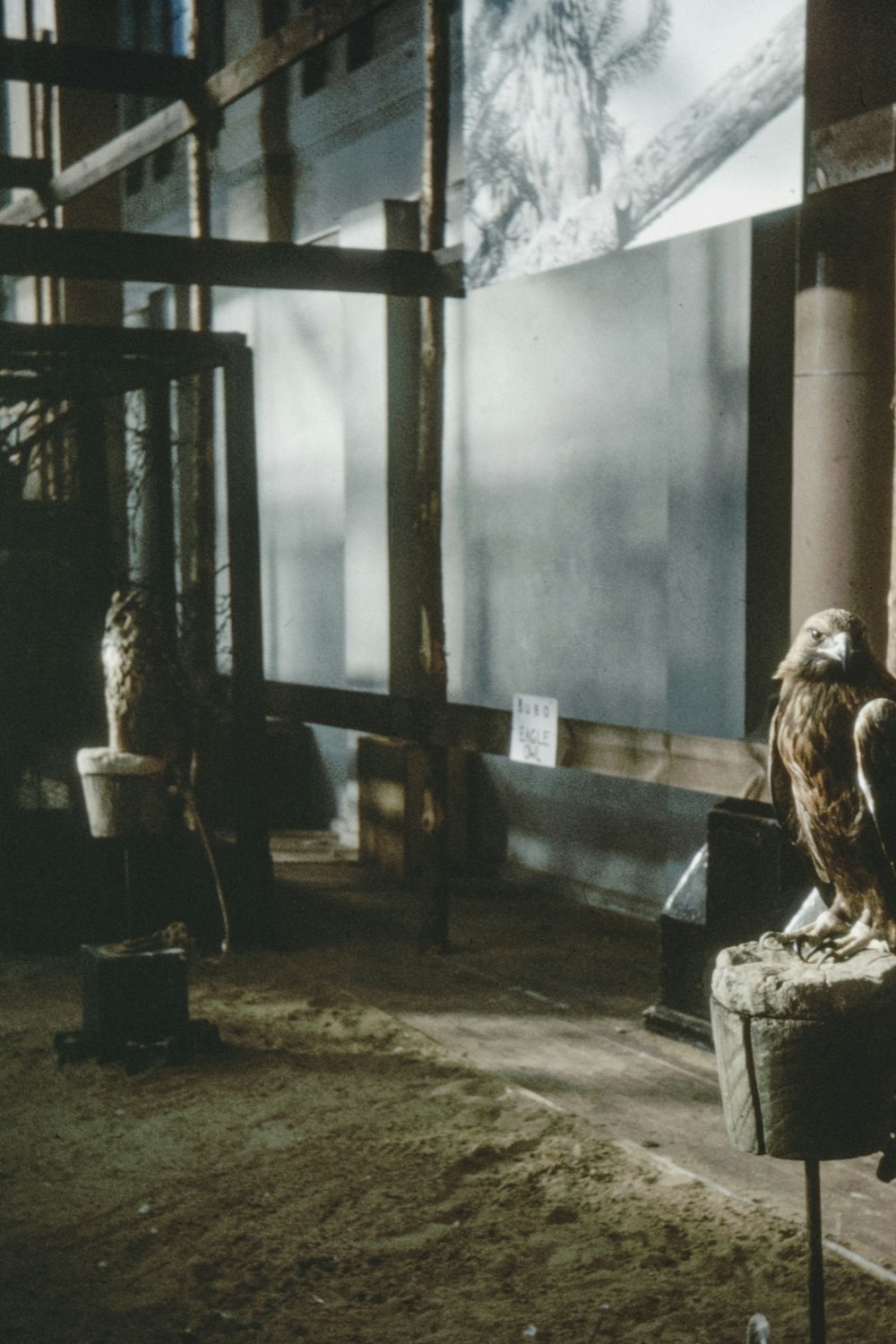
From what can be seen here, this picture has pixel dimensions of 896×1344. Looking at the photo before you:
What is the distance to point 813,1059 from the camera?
2334 mm

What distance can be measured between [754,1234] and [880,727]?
1.60 m

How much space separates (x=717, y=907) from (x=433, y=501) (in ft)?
7.64

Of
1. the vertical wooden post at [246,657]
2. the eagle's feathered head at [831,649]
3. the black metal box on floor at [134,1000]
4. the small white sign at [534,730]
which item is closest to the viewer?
the eagle's feathered head at [831,649]

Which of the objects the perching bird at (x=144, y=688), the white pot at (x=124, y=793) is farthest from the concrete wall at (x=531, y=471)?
the white pot at (x=124, y=793)

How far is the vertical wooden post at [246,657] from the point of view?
249 inches

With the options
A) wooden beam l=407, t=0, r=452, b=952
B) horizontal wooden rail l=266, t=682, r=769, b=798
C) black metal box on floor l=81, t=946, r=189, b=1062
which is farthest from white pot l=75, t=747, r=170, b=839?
wooden beam l=407, t=0, r=452, b=952

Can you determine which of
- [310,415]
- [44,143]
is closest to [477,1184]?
[310,415]

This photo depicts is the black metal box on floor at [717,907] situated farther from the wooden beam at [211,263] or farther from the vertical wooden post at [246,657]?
the wooden beam at [211,263]

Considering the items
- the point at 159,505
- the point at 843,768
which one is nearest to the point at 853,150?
the point at 843,768

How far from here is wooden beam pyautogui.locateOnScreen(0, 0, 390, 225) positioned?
18.9 ft

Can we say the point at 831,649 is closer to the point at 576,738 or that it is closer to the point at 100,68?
the point at 576,738

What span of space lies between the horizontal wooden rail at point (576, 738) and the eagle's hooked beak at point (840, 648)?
1.45 m

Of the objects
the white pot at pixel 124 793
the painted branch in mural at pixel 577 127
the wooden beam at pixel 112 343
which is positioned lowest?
the white pot at pixel 124 793

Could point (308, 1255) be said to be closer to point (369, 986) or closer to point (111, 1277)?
point (111, 1277)
